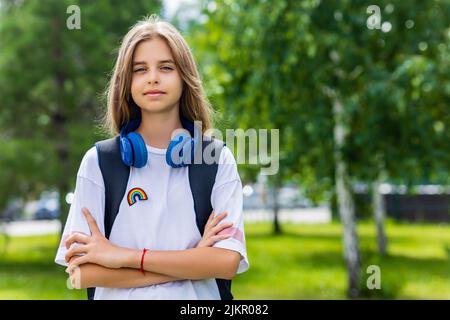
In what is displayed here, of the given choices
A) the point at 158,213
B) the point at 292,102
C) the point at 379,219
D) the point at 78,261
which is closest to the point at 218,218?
the point at 158,213

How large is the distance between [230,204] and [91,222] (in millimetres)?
345

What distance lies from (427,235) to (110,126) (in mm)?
17738

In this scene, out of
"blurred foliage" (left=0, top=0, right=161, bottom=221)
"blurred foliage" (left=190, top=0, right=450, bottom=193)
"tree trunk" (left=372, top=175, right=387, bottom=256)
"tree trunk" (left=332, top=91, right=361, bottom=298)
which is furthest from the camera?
"tree trunk" (left=372, top=175, right=387, bottom=256)

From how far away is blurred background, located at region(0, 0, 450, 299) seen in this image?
316 inches

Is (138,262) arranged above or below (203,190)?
below

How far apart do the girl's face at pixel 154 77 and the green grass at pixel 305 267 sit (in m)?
5.98

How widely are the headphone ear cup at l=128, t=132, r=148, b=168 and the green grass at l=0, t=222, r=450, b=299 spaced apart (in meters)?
6.02

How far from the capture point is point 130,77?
1667 millimetres

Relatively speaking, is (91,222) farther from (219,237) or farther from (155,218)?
(219,237)

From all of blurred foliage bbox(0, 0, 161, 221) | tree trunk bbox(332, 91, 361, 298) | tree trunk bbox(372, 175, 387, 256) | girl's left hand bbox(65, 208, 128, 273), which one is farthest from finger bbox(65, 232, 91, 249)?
tree trunk bbox(372, 175, 387, 256)

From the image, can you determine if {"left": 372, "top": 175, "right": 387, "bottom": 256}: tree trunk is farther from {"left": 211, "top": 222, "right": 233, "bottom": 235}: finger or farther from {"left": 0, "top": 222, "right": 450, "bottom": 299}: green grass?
{"left": 211, "top": 222, "right": 233, "bottom": 235}: finger

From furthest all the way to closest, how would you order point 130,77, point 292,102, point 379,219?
point 379,219
point 292,102
point 130,77
